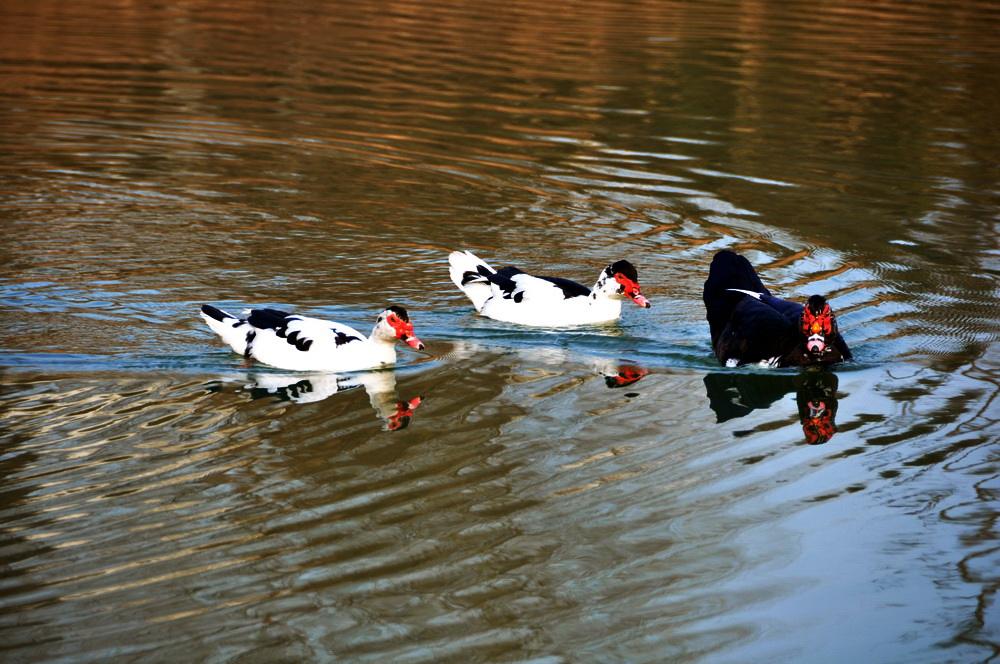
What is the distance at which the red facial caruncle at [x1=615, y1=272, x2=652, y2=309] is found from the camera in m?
11.7

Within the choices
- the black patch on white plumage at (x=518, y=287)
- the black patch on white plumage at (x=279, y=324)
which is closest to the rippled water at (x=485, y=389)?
the black patch on white plumage at (x=279, y=324)

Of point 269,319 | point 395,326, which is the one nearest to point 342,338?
point 395,326

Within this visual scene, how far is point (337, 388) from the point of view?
404 inches

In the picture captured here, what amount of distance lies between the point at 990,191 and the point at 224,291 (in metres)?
10.1

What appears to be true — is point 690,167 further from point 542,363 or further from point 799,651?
point 799,651

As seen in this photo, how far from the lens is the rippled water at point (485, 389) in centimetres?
667

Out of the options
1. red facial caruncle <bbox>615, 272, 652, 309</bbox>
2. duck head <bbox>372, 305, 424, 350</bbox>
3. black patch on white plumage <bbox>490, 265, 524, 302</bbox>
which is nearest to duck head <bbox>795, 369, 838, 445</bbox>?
red facial caruncle <bbox>615, 272, 652, 309</bbox>

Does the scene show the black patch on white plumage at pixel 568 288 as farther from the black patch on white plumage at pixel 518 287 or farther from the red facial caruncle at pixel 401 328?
the red facial caruncle at pixel 401 328

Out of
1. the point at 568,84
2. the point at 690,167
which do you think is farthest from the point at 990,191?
the point at 568,84

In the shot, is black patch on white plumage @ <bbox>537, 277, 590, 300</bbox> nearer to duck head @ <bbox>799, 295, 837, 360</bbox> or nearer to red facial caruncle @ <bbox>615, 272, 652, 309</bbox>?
red facial caruncle @ <bbox>615, 272, 652, 309</bbox>

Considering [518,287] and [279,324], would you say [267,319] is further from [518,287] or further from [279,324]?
[518,287]

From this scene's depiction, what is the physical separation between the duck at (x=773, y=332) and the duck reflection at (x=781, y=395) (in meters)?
0.12

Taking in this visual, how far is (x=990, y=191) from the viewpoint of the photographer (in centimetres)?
1777

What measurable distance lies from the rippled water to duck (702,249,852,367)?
0.16 m
